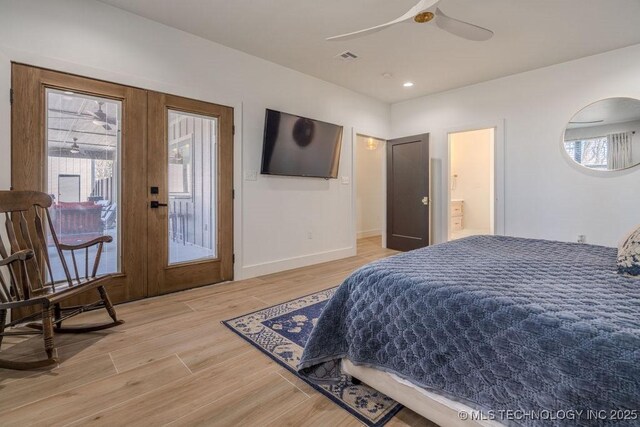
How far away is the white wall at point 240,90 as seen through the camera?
2.39 meters

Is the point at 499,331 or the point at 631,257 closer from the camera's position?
the point at 499,331

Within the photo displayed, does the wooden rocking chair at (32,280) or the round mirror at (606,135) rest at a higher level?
the round mirror at (606,135)

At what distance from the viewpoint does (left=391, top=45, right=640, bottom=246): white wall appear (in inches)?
138

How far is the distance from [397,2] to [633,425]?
3004mm

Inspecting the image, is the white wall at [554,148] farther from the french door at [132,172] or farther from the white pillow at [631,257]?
the french door at [132,172]

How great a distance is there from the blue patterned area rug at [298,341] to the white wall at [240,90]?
3.81 ft

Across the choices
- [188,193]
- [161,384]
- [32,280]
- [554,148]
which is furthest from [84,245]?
[554,148]

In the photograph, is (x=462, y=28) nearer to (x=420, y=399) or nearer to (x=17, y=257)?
(x=420, y=399)

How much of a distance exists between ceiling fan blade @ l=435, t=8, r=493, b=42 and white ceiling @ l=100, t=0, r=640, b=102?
1.40 feet


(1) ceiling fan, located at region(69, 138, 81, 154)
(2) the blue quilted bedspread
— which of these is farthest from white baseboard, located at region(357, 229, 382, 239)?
(1) ceiling fan, located at region(69, 138, 81, 154)

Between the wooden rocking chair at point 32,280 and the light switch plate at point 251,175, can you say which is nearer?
the wooden rocking chair at point 32,280

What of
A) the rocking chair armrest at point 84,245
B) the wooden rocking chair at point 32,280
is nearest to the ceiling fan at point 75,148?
the wooden rocking chair at point 32,280

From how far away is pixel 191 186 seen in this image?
128 inches

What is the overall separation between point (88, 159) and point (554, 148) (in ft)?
17.3
